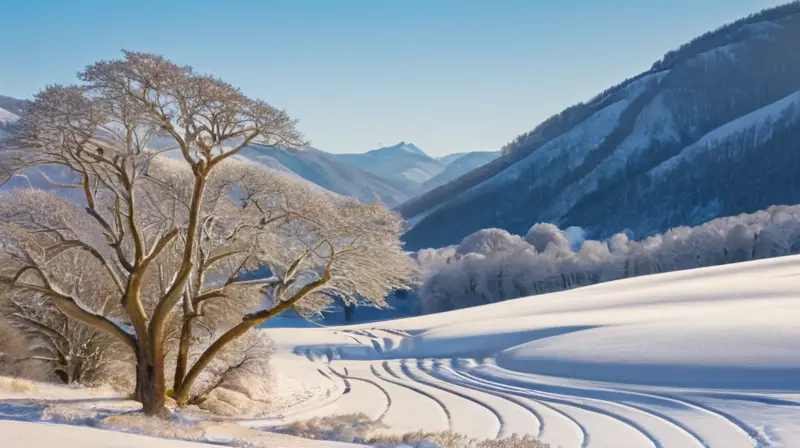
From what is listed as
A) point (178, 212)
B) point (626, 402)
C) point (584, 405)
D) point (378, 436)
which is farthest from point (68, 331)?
point (626, 402)

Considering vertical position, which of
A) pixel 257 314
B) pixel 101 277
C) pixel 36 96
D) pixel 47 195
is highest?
pixel 36 96

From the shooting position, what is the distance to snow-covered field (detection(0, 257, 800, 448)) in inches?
611

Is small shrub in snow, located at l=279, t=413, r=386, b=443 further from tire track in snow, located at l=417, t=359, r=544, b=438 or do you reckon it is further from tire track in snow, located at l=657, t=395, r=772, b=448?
tire track in snow, located at l=657, t=395, r=772, b=448

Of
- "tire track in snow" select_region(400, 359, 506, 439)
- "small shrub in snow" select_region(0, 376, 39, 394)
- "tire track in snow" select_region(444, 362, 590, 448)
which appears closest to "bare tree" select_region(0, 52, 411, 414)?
"small shrub in snow" select_region(0, 376, 39, 394)

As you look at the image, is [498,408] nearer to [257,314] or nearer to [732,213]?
[257,314]

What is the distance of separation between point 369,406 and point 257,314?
582cm

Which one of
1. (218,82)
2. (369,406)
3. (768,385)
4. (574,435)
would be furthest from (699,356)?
(218,82)

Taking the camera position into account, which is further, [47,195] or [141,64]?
[47,195]

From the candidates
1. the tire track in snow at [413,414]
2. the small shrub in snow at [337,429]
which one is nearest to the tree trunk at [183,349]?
the small shrub in snow at [337,429]

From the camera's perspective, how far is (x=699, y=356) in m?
22.5

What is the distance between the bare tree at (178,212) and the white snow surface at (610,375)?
366 centimetres

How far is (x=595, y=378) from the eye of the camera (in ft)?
76.4

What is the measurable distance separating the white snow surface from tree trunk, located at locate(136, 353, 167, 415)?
2749mm

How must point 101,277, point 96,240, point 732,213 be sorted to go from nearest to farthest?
1. point 96,240
2. point 101,277
3. point 732,213
